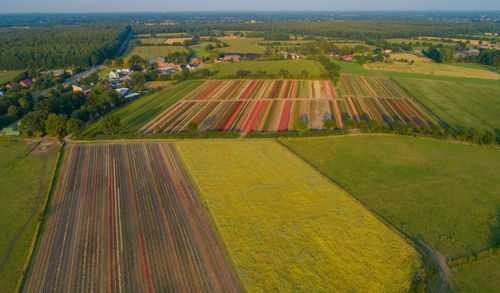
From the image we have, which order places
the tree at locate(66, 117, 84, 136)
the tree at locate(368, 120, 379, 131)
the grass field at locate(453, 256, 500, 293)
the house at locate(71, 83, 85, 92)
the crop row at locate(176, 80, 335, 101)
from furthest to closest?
the house at locate(71, 83, 85, 92) → the crop row at locate(176, 80, 335, 101) → the tree at locate(368, 120, 379, 131) → the tree at locate(66, 117, 84, 136) → the grass field at locate(453, 256, 500, 293)

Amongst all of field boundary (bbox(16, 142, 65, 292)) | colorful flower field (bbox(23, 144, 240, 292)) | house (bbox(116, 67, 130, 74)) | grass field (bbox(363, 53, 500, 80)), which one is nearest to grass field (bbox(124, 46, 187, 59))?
house (bbox(116, 67, 130, 74))

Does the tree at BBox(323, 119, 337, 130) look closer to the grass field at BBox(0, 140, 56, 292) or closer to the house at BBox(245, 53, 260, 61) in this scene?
the grass field at BBox(0, 140, 56, 292)

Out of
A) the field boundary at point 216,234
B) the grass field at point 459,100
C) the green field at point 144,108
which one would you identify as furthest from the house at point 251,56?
the field boundary at point 216,234

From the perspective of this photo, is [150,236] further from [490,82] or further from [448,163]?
[490,82]

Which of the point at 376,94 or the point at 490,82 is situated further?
the point at 490,82

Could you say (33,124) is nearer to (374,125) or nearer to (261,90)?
(261,90)

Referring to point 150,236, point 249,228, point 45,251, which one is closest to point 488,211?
point 249,228
